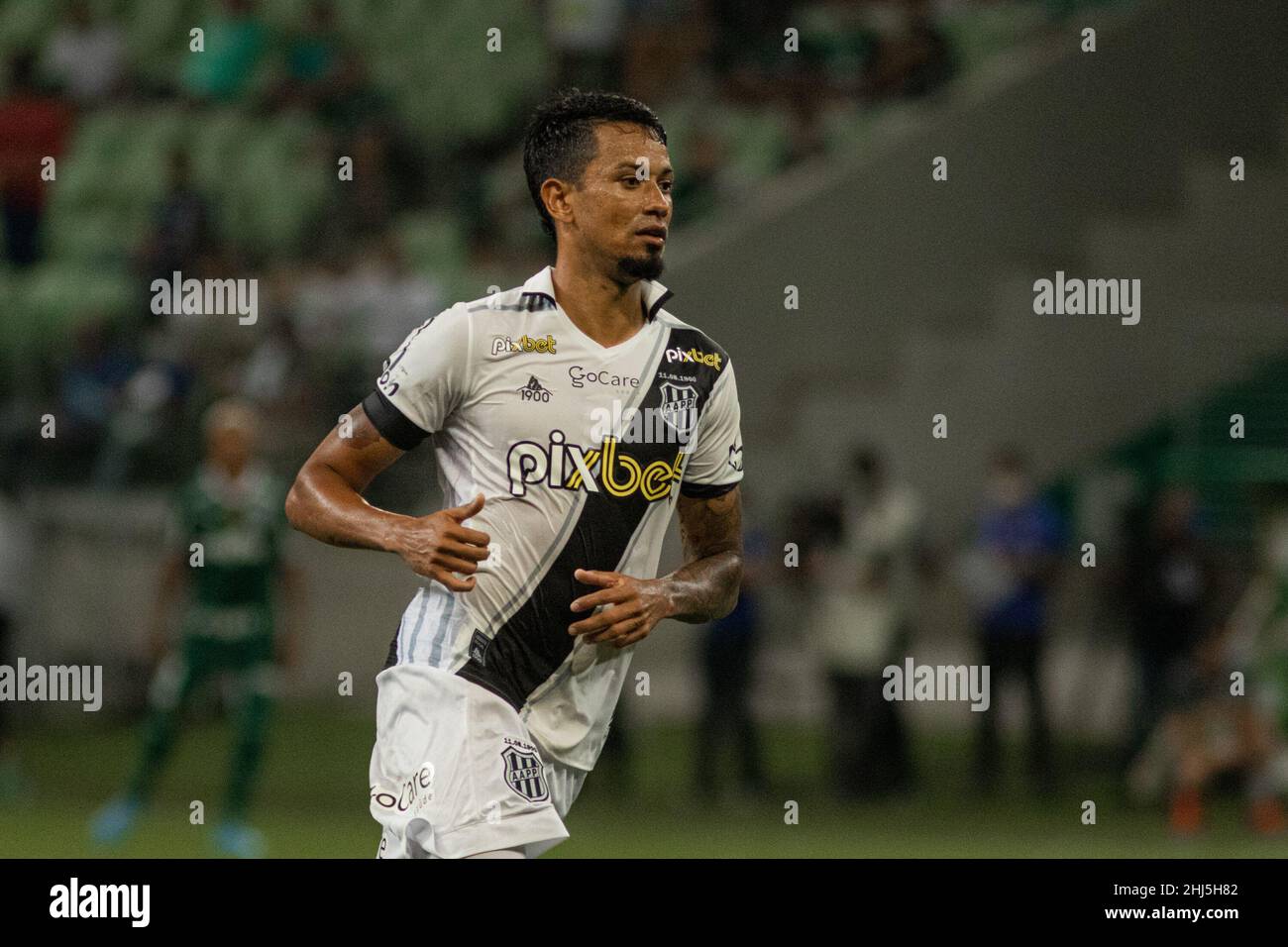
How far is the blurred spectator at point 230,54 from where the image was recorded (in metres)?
13.9

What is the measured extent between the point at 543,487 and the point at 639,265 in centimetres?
55

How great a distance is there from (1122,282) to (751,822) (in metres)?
4.41

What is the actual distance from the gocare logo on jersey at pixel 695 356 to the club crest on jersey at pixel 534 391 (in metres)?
0.31

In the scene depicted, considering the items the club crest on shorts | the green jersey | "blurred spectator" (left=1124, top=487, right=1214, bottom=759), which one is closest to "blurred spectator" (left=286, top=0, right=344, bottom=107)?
the green jersey

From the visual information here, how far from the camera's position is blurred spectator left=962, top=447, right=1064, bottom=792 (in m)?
10.9

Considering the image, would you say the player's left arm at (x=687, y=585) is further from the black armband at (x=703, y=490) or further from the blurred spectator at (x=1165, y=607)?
the blurred spectator at (x=1165, y=607)

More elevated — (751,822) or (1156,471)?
(1156,471)

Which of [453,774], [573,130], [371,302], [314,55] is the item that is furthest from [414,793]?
[314,55]

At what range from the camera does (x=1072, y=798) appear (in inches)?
425

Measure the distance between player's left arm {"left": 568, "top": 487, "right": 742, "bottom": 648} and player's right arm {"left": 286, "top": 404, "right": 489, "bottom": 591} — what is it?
279mm

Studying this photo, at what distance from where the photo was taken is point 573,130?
15.8 ft
